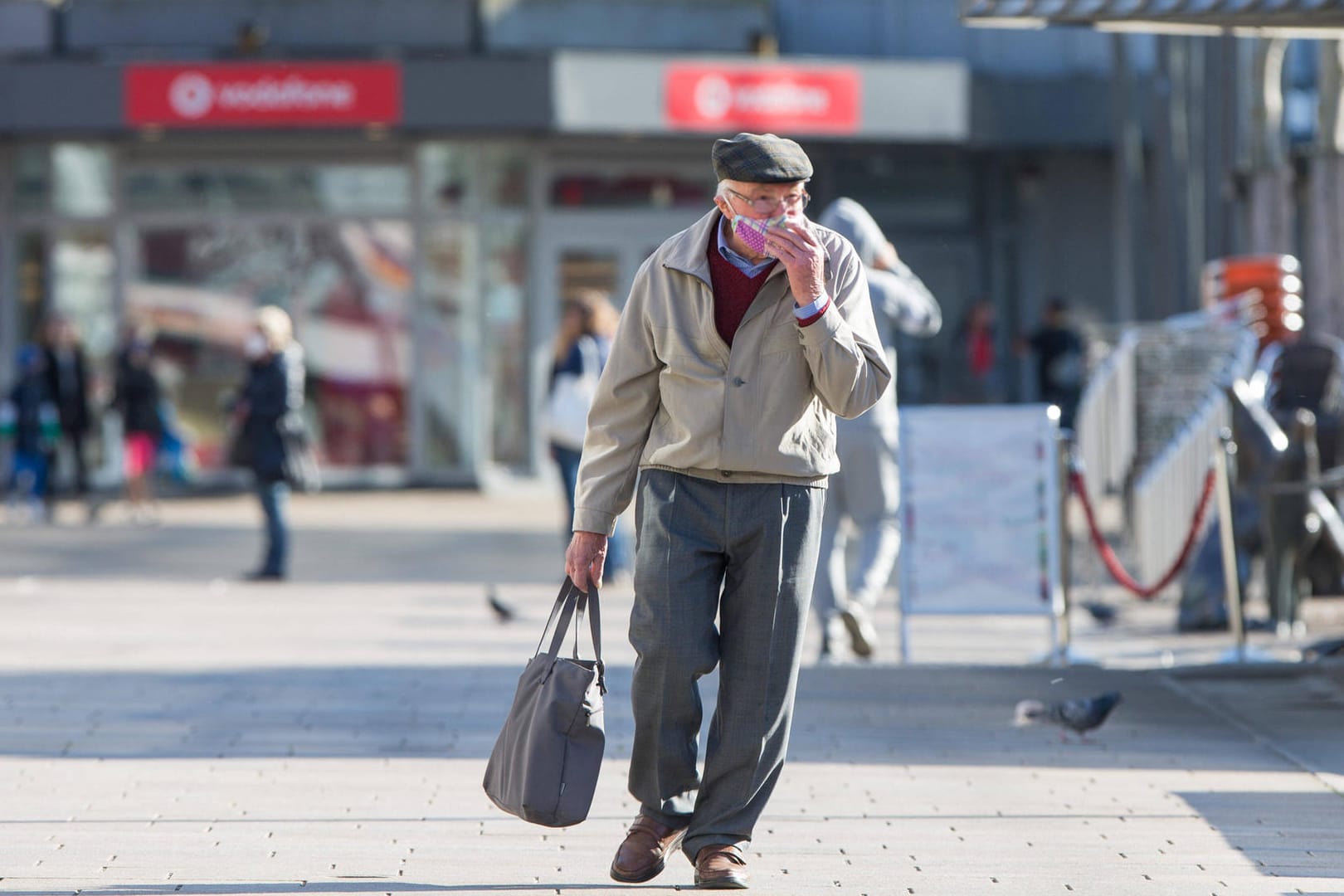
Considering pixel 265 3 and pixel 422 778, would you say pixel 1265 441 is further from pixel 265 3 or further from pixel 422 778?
pixel 265 3

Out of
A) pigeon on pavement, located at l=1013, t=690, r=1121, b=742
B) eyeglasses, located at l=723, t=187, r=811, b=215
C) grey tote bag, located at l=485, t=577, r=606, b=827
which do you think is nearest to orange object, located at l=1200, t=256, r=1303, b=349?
pigeon on pavement, located at l=1013, t=690, r=1121, b=742

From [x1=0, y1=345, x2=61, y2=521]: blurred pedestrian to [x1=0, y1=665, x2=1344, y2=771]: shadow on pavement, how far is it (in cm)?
893

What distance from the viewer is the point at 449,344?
20594mm

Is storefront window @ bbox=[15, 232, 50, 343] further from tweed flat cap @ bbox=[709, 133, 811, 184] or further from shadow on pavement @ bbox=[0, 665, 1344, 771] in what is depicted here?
tweed flat cap @ bbox=[709, 133, 811, 184]

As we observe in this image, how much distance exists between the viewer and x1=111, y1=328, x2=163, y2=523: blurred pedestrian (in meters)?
17.0

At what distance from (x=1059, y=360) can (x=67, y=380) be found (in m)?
9.51

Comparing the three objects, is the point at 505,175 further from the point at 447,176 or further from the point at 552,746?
the point at 552,746

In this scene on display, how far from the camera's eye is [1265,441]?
8906 millimetres

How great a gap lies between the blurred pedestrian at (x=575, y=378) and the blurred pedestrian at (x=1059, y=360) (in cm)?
911

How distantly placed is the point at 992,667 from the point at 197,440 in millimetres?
13391

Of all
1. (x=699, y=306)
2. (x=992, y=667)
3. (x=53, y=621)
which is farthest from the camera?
(x=53, y=621)

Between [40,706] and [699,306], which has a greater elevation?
[699,306]

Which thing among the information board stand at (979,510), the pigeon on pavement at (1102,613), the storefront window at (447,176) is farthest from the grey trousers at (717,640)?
the storefront window at (447,176)

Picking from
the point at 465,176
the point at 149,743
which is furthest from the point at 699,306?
the point at 465,176
